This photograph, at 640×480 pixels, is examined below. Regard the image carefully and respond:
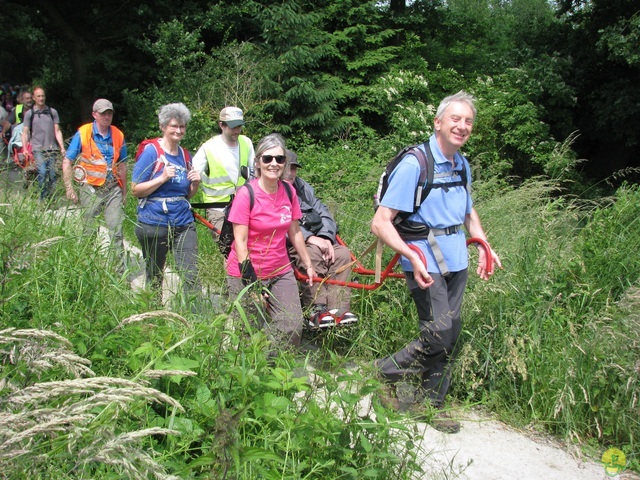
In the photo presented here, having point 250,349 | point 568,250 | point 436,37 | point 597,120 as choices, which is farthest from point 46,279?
point 436,37

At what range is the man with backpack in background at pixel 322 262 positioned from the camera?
15.2 ft

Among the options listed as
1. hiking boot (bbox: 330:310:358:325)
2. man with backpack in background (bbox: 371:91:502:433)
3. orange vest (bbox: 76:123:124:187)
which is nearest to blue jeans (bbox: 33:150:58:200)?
orange vest (bbox: 76:123:124:187)

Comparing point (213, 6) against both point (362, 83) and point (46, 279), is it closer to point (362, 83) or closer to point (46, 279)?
point (362, 83)

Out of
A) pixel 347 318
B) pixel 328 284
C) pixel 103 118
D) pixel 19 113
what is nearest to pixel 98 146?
pixel 103 118

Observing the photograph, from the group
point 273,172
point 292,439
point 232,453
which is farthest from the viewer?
point 273,172

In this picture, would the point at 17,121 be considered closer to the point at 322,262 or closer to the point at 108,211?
the point at 108,211

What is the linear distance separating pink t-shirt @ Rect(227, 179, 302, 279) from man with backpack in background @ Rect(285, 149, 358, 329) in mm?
432

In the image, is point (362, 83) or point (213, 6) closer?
point (213, 6)

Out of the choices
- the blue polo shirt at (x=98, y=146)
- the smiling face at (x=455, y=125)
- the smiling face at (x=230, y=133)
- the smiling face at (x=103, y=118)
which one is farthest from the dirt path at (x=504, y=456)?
the smiling face at (x=103, y=118)

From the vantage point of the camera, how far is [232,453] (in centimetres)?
215

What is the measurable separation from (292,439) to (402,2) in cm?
2114

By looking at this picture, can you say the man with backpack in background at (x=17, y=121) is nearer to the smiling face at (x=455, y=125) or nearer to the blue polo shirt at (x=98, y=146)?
the blue polo shirt at (x=98, y=146)

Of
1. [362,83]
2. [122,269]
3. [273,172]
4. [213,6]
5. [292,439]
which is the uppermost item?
[213,6]

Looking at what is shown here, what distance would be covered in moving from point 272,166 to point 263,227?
0.41 metres
